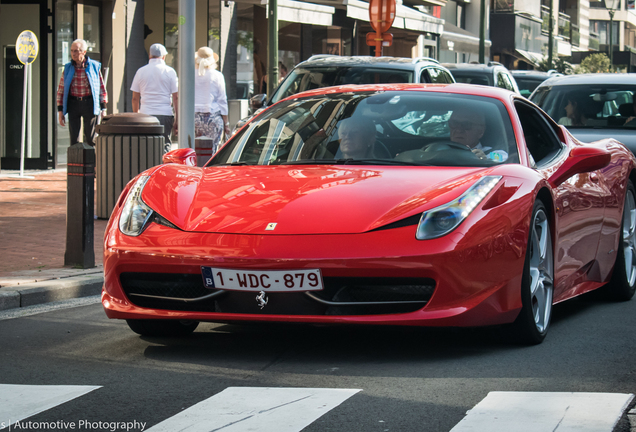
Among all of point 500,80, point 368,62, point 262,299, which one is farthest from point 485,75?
point 262,299

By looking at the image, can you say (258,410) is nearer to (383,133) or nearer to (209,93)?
(383,133)

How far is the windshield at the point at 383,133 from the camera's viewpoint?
5652 millimetres

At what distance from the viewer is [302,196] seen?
198 inches

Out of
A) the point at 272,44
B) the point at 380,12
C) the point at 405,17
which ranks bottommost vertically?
the point at 272,44

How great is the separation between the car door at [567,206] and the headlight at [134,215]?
208 centimetres

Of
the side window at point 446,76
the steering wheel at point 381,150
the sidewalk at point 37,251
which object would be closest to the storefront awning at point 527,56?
the side window at point 446,76

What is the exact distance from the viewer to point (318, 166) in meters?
5.57

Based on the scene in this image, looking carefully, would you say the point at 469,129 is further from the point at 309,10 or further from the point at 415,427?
the point at 309,10

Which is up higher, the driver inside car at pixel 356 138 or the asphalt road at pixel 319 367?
the driver inside car at pixel 356 138

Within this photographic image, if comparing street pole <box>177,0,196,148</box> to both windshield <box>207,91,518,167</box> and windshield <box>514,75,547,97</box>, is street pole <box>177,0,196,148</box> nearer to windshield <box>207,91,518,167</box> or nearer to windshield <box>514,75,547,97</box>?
windshield <box>207,91,518,167</box>

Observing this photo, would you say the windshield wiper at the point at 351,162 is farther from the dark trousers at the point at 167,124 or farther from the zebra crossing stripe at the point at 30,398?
the dark trousers at the point at 167,124

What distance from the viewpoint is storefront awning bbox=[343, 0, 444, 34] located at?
2792 cm

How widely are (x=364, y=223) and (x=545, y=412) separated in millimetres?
1248

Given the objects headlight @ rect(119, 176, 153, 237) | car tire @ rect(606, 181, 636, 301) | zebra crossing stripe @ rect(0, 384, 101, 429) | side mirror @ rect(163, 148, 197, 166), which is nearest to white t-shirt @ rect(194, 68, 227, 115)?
car tire @ rect(606, 181, 636, 301)
